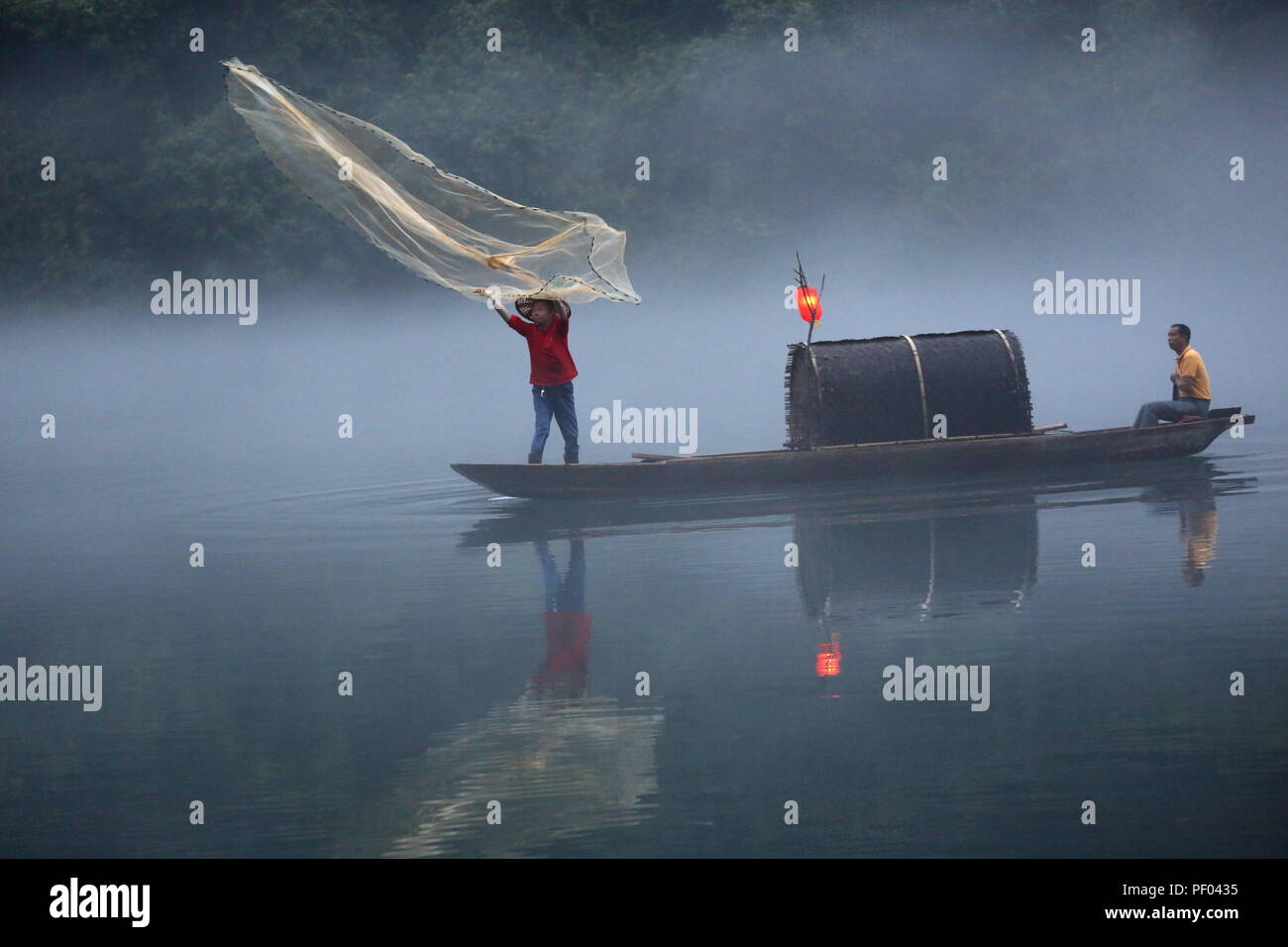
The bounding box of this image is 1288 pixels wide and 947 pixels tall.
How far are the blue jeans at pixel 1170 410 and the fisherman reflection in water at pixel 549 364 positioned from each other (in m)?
6.20

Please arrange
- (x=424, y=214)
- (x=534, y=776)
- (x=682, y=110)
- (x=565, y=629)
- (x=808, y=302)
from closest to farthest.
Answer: (x=534, y=776)
(x=565, y=629)
(x=424, y=214)
(x=808, y=302)
(x=682, y=110)

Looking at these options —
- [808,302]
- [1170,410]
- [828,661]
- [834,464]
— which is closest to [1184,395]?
[1170,410]

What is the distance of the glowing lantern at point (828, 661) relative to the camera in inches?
372

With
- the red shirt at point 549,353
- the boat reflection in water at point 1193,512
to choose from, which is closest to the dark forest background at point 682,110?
the red shirt at point 549,353

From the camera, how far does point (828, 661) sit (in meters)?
9.70

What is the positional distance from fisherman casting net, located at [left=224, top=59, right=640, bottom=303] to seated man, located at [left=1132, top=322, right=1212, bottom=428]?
6.45 meters

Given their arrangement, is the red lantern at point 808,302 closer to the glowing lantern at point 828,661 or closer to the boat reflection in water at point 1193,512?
the boat reflection in water at point 1193,512

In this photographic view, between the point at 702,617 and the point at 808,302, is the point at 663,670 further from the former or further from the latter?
the point at 808,302

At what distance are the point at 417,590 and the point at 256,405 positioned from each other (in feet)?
70.4

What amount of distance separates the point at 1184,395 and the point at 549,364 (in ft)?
22.9

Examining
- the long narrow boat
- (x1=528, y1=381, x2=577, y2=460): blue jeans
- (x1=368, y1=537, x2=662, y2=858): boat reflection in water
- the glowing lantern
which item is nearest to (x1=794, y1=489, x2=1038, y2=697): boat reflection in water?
the glowing lantern

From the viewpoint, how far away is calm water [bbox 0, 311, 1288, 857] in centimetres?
728

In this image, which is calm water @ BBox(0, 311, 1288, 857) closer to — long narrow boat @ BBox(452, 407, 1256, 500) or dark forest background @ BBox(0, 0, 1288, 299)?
long narrow boat @ BBox(452, 407, 1256, 500)

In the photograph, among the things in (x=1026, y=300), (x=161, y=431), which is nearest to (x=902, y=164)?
(x=1026, y=300)
